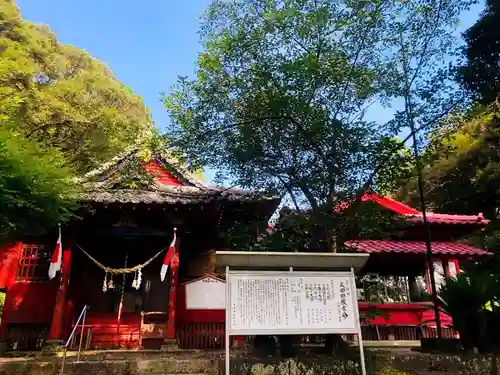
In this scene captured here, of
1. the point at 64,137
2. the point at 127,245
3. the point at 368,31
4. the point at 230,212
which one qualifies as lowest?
the point at 127,245

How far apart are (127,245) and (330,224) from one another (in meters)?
7.69

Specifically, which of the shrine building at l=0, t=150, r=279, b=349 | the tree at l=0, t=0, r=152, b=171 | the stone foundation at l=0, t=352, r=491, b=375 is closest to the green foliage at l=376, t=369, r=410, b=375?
the stone foundation at l=0, t=352, r=491, b=375

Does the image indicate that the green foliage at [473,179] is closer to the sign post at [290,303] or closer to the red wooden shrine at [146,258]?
the red wooden shrine at [146,258]

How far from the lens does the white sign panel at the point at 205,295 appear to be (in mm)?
12078

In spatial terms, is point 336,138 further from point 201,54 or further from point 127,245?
point 127,245

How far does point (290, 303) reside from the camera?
6359mm

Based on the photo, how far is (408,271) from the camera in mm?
14891

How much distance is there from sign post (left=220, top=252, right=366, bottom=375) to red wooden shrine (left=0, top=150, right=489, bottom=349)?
133 inches

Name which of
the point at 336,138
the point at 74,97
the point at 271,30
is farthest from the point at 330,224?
the point at 74,97

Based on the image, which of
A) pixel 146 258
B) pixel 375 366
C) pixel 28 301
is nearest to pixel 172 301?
pixel 146 258

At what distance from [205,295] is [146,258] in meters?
2.55

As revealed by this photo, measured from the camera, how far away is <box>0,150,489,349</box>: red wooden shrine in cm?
1088

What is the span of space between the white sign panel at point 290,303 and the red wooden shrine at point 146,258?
3.41m

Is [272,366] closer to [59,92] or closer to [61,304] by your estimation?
[61,304]
